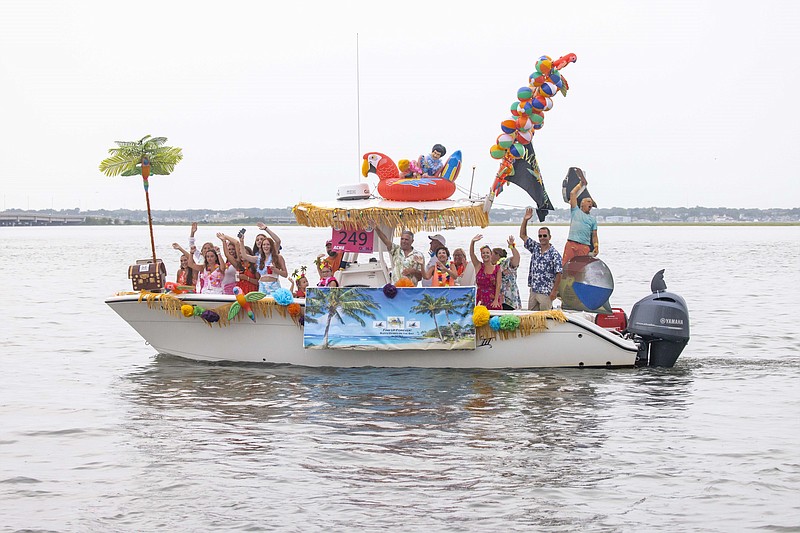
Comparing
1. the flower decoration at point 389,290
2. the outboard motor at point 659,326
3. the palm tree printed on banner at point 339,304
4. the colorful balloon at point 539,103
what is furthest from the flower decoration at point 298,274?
the outboard motor at point 659,326

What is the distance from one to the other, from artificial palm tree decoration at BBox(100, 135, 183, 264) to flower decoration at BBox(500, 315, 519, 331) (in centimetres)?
560

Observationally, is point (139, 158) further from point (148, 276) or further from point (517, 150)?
point (517, 150)

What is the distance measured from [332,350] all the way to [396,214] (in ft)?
7.26

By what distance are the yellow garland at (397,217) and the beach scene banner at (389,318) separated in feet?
3.01

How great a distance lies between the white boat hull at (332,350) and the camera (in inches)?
579

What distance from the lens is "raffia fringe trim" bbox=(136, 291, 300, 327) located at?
49.2 feet

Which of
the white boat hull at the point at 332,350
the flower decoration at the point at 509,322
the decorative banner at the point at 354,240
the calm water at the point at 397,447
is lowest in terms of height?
the calm water at the point at 397,447

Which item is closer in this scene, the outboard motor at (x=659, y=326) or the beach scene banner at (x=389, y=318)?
the beach scene banner at (x=389, y=318)

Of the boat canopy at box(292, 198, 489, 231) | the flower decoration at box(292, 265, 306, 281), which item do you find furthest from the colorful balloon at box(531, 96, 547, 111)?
the flower decoration at box(292, 265, 306, 281)

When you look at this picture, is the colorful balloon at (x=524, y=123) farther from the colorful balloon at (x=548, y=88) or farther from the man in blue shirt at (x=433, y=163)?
the man in blue shirt at (x=433, y=163)

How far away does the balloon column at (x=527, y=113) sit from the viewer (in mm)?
14781

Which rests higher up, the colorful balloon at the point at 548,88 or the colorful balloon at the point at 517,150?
the colorful balloon at the point at 548,88

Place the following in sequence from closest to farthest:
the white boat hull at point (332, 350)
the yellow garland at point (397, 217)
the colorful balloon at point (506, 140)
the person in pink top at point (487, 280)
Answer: the yellow garland at point (397, 217)
the white boat hull at point (332, 350)
the colorful balloon at point (506, 140)
the person in pink top at point (487, 280)

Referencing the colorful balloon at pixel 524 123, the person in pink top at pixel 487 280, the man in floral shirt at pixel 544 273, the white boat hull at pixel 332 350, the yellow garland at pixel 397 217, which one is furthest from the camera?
the man in floral shirt at pixel 544 273
